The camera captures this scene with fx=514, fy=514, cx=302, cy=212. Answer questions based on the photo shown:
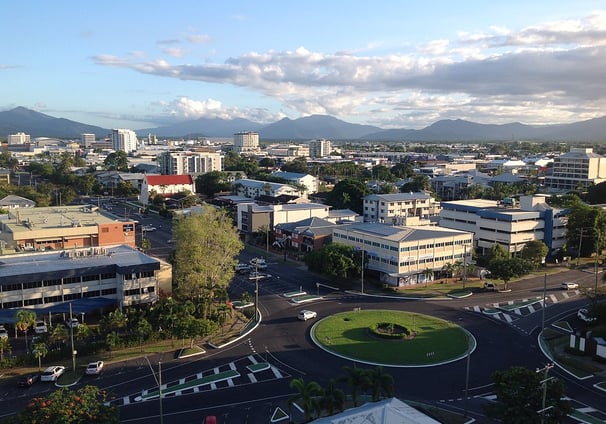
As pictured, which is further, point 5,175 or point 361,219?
point 5,175

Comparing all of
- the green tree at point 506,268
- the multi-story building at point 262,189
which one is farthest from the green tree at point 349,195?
the green tree at point 506,268

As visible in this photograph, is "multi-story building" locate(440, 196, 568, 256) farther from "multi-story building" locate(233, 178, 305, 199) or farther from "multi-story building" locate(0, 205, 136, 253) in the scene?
"multi-story building" locate(0, 205, 136, 253)

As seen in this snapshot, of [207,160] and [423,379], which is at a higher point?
[207,160]

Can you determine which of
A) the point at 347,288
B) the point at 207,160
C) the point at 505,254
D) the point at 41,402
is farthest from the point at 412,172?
the point at 41,402

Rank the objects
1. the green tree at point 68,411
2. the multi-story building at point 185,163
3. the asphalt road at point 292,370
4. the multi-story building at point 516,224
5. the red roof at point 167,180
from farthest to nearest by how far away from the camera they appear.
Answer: the multi-story building at point 185,163, the red roof at point 167,180, the multi-story building at point 516,224, the asphalt road at point 292,370, the green tree at point 68,411

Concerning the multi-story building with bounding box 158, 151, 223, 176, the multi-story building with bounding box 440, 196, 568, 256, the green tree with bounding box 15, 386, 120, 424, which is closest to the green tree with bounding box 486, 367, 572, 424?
the green tree with bounding box 15, 386, 120, 424

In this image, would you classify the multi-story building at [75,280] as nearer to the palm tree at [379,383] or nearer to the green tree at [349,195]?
the palm tree at [379,383]

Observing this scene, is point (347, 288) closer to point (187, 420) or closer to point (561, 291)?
point (561, 291)
